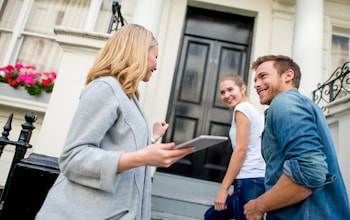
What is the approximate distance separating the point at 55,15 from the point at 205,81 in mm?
3573

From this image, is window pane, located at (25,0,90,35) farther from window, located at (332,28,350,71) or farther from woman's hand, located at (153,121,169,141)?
window, located at (332,28,350,71)

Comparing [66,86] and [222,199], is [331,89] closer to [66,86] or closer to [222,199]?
[222,199]

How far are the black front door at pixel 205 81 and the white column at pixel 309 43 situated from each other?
131 centimetres

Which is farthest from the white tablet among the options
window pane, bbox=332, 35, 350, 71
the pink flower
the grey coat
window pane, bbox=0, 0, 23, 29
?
window pane, bbox=0, 0, 23, 29

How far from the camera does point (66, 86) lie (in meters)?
2.48

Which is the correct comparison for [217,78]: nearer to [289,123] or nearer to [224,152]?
[224,152]

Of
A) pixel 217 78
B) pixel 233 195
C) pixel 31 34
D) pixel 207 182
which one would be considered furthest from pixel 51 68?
pixel 233 195

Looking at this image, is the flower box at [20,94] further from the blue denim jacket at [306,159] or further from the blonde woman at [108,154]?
the blue denim jacket at [306,159]

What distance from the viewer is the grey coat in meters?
0.99

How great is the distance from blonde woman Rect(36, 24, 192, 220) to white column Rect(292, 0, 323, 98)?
326cm

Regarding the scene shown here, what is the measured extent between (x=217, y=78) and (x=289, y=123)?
4045 millimetres

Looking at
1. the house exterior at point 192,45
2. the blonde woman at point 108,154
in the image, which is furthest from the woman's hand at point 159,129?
the house exterior at point 192,45

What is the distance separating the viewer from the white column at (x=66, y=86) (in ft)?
7.68

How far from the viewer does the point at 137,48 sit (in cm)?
124
